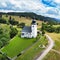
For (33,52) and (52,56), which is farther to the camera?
(33,52)

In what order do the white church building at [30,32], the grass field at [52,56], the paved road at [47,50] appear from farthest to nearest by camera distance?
the white church building at [30,32]
the grass field at [52,56]
the paved road at [47,50]

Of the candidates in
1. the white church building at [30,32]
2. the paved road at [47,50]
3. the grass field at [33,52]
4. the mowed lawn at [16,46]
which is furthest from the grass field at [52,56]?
the white church building at [30,32]

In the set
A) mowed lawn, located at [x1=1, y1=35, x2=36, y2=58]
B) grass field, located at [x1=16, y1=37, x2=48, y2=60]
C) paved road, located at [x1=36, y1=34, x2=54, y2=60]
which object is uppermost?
paved road, located at [x1=36, y1=34, x2=54, y2=60]

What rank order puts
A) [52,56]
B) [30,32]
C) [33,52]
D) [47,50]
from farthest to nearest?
[30,32] < [47,50] < [33,52] < [52,56]

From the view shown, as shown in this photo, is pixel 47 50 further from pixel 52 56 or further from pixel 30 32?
pixel 30 32

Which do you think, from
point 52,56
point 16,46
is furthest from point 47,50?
point 16,46

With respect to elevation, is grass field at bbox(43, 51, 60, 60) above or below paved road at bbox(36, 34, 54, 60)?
below

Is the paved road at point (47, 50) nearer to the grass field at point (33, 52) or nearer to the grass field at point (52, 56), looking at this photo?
the grass field at point (52, 56)

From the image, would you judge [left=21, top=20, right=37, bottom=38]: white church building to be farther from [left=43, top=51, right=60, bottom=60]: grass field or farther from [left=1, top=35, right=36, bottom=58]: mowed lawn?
[left=43, top=51, right=60, bottom=60]: grass field

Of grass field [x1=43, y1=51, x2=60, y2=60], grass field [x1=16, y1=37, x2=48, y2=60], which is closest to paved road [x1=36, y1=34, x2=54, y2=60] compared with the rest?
grass field [x1=43, y1=51, x2=60, y2=60]

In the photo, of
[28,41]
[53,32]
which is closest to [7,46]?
[28,41]
